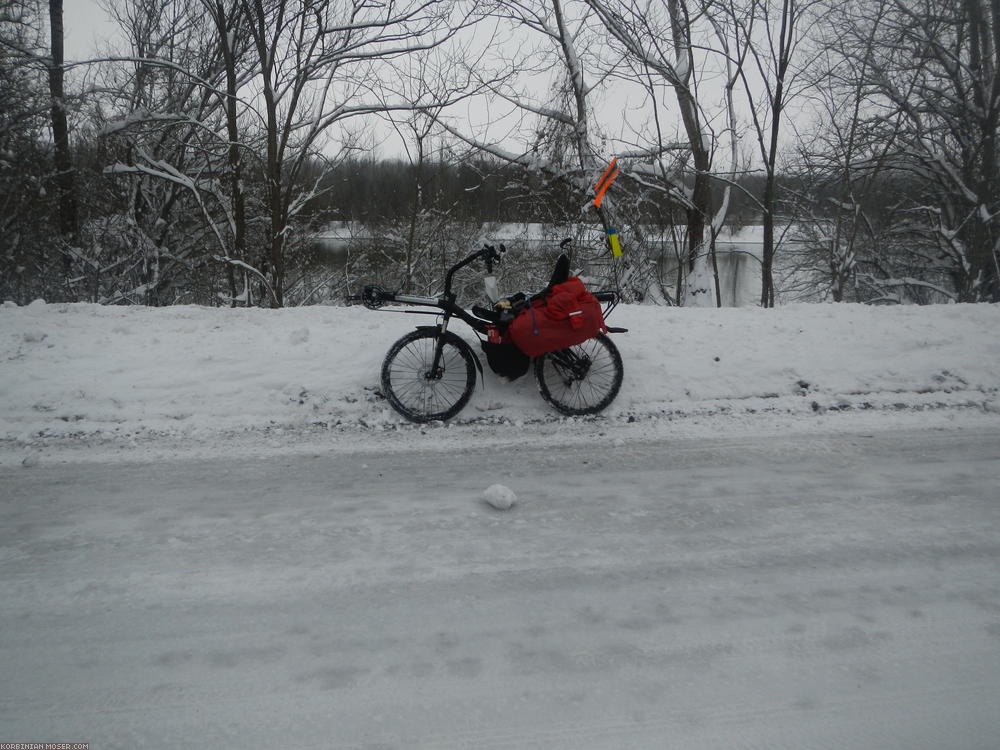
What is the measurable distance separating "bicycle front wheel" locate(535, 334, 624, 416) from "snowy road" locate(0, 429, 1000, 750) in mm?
1115

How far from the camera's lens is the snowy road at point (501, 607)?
1.94 metres

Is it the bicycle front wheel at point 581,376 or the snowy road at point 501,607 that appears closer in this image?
the snowy road at point 501,607

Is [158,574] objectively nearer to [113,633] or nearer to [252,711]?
[113,633]

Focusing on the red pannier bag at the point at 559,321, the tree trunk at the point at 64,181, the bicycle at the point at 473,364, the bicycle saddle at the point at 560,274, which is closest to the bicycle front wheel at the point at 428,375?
the bicycle at the point at 473,364

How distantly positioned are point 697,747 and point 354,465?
101 inches

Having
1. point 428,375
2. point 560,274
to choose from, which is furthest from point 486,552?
point 560,274

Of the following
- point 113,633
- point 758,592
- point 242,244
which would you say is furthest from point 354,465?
point 242,244

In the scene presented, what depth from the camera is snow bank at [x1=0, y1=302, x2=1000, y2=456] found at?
14.8 ft

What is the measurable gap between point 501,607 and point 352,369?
9.70 ft

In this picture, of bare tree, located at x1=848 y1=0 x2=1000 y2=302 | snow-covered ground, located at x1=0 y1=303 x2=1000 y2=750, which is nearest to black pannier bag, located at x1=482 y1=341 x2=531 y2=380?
snow-covered ground, located at x1=0 y1=303 x2=1000 y2=750

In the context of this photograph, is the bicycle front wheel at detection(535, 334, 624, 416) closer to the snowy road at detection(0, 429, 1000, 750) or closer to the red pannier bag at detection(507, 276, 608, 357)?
the red pannier bag at detection(507, 276, 608, 357)

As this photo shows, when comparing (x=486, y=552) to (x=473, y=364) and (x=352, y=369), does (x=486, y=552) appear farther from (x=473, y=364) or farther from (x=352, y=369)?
(x=352, y=369)

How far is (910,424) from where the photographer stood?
4578 mm

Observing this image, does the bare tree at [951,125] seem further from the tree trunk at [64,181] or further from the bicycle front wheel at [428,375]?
the tree trunk at [64,181]
